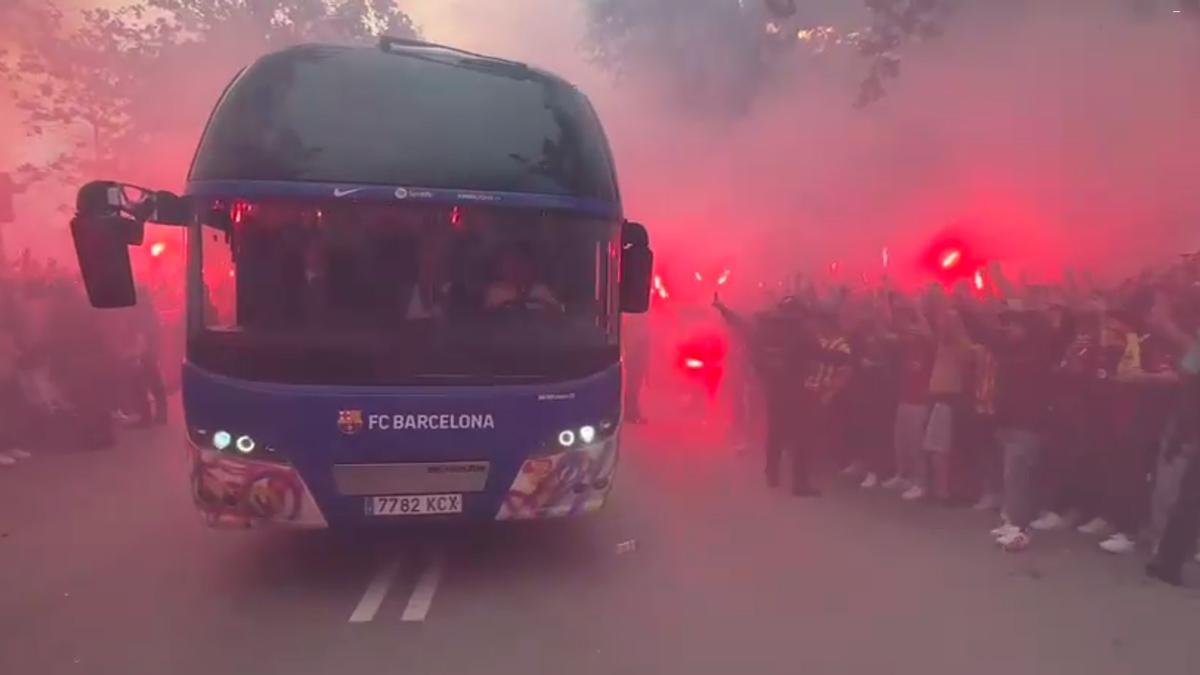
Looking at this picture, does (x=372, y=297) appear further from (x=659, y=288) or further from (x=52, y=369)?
(x=659, y=288)

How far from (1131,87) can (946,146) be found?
3.40m

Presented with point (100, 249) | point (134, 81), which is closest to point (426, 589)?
point (100, 249)

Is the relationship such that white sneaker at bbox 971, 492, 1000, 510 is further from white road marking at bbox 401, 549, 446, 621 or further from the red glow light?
the red glow light

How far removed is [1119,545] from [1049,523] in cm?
61

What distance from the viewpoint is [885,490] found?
8703 millimetres

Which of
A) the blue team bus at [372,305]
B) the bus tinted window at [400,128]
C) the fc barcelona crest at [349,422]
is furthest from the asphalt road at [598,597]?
the bus tinted window at [400,128]

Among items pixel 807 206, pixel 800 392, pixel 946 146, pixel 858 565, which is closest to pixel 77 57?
pixel 807 206

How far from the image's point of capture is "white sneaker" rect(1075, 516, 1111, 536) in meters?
7.06

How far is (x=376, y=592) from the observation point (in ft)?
19.9

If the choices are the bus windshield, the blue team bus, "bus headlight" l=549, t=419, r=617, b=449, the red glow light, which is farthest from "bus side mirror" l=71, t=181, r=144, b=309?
the red glow light

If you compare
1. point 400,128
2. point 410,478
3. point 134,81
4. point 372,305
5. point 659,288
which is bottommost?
point 410,478

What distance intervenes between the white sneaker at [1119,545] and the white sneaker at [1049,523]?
46 cm

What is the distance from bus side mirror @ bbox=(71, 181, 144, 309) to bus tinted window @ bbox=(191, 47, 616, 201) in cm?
53

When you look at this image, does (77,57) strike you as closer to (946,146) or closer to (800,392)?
A: (946,146)
